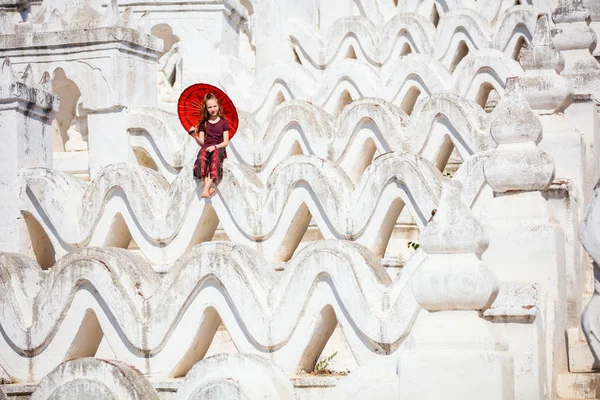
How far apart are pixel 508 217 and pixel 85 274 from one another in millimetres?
3858

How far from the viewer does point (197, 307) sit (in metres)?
11.0

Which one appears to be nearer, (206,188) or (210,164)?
(206,188)

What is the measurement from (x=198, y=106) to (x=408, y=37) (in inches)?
197

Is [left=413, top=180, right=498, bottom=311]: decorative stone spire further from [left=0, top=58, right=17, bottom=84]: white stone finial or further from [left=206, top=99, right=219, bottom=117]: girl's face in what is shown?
[left=0, top=58, right=17, bottom=84]: white stone finial

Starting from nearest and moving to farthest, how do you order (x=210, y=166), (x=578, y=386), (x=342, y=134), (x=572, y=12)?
(x=578, y=386) < (x=210, y=166) < (x=572, y=12) < (x=342, y=134)

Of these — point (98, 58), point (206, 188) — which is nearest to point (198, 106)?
point (206, 188)

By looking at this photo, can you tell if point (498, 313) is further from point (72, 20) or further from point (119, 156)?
point (72, 20)

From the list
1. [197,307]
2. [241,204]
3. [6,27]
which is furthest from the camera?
[6,27]

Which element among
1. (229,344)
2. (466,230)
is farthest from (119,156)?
(466,230)

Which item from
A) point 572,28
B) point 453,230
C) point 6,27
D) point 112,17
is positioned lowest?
point 453,230

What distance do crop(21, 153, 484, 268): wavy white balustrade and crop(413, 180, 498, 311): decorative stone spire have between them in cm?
415

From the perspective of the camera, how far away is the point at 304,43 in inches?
716

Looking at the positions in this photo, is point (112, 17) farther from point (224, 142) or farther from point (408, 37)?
point (408, 37)

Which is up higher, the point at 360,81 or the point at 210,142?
the point at 360,81
